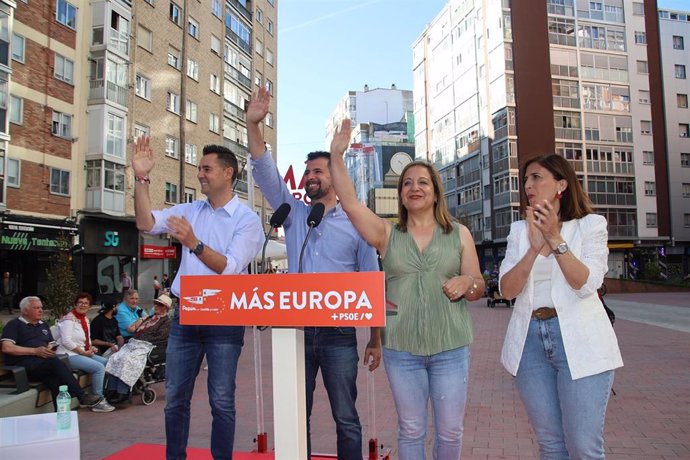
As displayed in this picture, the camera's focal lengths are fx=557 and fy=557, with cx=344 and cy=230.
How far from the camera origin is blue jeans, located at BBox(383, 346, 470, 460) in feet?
9.13

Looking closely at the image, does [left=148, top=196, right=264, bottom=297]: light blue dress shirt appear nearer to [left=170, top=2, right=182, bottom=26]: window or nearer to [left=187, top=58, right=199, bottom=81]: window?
[left=170, top=2, right=182, bottom=26]: window

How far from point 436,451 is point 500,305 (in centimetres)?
2301

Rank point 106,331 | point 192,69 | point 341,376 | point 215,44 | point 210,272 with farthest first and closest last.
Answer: point 215,44
point 192,69
point 106,331
point 210,272
point 341,376

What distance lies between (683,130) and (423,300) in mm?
57075

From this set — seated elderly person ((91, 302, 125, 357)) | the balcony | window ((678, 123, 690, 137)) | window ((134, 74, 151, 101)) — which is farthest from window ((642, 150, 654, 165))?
seated elderly person ((91, 302, 125, 357))

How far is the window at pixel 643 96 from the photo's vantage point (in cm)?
4812

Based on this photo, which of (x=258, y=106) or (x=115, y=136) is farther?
(x=115, y=136)

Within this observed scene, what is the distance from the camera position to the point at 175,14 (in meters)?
32.3

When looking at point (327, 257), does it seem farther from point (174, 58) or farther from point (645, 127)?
point (645, 127)

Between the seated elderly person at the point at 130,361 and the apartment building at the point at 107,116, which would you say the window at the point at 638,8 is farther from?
the seated elderly person at the point at 130,361

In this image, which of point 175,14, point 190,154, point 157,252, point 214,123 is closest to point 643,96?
point 214,123

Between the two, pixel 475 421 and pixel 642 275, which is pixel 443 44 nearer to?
pixel 642 275

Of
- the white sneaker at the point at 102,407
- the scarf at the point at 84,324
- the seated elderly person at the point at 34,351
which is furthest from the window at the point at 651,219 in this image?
the seated elderly person at the point at 34,351

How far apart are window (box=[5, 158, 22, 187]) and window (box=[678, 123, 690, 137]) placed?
51724 mm
